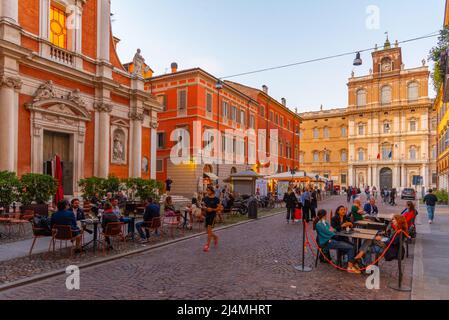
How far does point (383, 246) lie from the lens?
262 inches

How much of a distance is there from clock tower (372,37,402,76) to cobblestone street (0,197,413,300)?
66.1 metres

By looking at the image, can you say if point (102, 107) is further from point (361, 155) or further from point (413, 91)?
point (413, 91)

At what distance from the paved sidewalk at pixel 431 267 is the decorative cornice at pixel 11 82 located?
17.0 metres

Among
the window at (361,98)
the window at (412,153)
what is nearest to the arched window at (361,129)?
the window at (361,98)

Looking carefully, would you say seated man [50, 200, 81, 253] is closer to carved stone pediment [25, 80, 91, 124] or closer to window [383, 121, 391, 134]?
carved stone pediment [25, 80, 91, 124]

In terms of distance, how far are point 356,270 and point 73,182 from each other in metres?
16.6

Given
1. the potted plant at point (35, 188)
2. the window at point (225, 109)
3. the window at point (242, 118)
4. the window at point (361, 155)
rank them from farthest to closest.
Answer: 1. the window at point (361, 155)
2. the window at point (242, 118)
3. the window at point (225, 109)
4. the potted plant at point (35, 188)

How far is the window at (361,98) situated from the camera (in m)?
66.8

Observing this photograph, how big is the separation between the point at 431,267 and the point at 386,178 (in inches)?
2421

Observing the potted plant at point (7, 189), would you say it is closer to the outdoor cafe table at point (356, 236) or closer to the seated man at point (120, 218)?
the seated man at point (120, 218)

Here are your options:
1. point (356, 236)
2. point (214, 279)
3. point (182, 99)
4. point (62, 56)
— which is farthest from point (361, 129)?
point (214, 279)

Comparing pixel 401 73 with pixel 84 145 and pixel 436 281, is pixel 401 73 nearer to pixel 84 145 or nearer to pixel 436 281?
pixel 84 145

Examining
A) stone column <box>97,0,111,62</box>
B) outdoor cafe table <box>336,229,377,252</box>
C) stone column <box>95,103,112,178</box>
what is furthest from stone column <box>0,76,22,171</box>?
outdoor cafe table <box>336,229,377,252</box>
